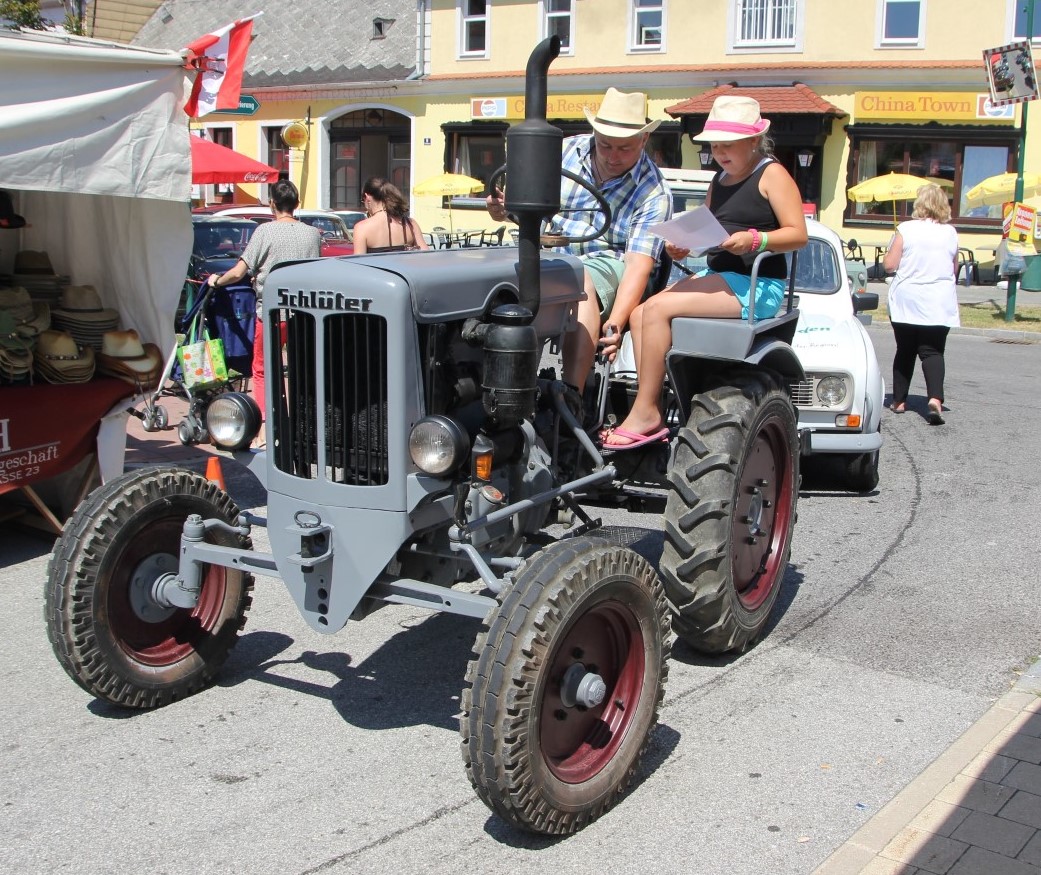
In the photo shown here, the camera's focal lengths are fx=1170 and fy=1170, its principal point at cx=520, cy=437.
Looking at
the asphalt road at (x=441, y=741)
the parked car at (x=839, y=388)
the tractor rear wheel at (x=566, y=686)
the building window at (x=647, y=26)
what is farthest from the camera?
the building window at (x=647, y=26)

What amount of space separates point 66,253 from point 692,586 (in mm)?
4571

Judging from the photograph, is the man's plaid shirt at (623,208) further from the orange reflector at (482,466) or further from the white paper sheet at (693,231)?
the orange reflector at (482,466)

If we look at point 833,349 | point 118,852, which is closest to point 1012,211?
point 833,349

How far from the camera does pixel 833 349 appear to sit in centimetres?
794

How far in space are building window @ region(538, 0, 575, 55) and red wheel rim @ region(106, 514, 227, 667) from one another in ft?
88.3

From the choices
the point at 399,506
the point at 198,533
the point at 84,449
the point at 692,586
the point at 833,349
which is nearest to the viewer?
the point at 399,506

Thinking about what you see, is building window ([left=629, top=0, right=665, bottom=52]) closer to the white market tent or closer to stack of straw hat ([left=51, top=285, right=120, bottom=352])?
the white market tent

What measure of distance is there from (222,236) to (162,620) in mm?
11377

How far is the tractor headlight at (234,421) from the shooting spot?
4.22 meters

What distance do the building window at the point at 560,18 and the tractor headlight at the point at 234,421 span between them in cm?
2695

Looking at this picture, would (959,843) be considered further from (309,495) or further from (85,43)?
(85,43)

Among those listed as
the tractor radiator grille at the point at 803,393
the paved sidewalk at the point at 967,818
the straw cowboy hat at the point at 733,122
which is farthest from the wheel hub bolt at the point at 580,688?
the tractor radiator grille at the point at 803,393

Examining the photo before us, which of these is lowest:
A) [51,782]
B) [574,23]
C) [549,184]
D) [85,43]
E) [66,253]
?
[51,782]

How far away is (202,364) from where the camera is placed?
27.3 feet
